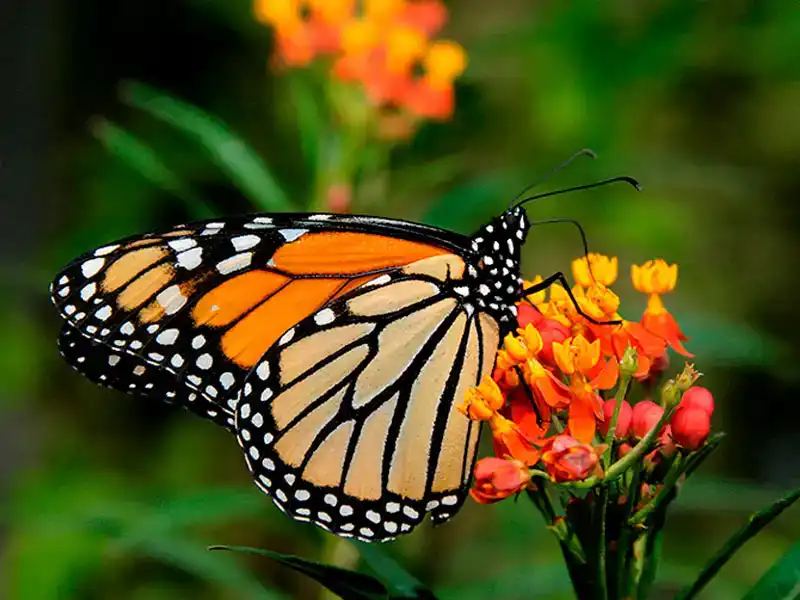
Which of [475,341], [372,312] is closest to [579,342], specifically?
[475,341]

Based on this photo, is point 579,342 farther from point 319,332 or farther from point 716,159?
point 716,159

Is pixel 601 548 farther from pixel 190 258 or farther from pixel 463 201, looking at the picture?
pixel 463 201

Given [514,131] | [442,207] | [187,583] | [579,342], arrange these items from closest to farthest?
[579,342] < [442,207] < [187,583] < [514,131]

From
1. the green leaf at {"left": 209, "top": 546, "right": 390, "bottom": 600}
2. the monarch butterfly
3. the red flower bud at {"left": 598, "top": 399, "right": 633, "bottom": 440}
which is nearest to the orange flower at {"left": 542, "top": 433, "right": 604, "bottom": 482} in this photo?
the red flower bud at {"left": 598, "top": 399, "right": 633, "bottom": 440}

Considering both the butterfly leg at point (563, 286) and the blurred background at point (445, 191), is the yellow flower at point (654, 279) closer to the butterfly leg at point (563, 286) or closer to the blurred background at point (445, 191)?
the butterfly leg at point (563, 286)

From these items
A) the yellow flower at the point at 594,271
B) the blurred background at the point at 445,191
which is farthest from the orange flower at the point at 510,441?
the blurred background at the point at 445,191

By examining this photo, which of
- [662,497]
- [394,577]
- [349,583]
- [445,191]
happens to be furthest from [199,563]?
[445,191]
